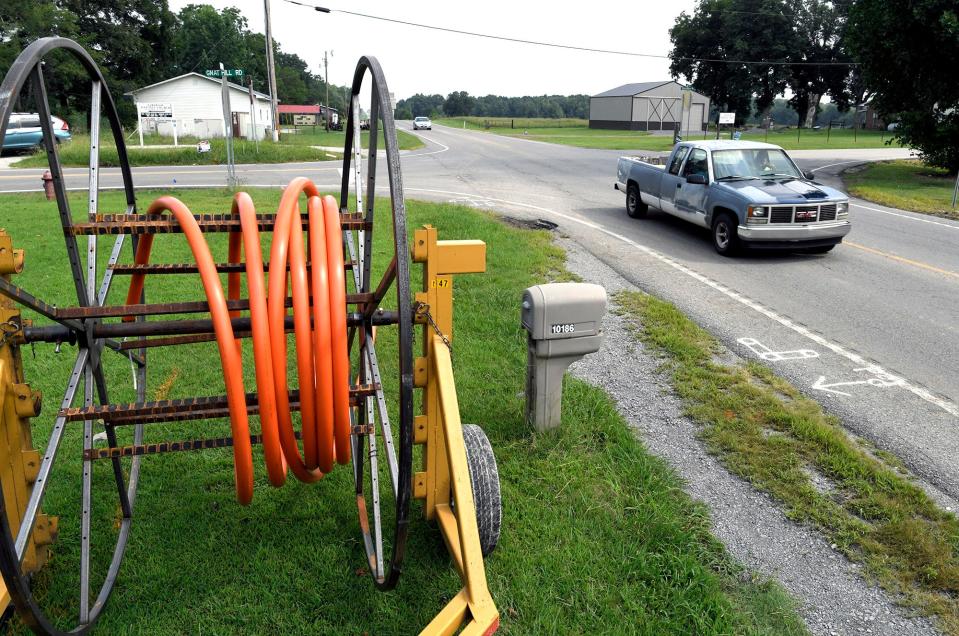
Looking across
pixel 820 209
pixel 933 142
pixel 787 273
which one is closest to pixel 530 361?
pixel 787 273

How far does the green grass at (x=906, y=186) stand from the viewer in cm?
1638

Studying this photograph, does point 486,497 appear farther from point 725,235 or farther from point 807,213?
point 807,213

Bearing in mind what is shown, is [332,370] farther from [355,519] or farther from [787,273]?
[787,273]

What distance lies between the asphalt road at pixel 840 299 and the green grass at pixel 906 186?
1.02 meters

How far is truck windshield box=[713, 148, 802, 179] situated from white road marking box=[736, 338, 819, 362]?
5339 millimetres

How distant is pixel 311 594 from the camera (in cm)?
329

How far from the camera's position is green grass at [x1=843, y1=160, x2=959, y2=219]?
1638 cm

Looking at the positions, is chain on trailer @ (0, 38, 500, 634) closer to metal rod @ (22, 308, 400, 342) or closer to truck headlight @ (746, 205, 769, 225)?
metal rod @ (22, 308, 400, 342)

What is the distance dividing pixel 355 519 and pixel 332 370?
155 centimetres

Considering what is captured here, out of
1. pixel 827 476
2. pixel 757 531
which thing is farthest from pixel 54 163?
pixel 827 476

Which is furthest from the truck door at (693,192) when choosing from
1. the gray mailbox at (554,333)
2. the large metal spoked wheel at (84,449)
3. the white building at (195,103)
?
the white building at (195,103)

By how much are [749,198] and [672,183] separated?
2294 mm

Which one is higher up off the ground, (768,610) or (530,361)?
(530,361)

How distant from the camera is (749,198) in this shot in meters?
10.2
